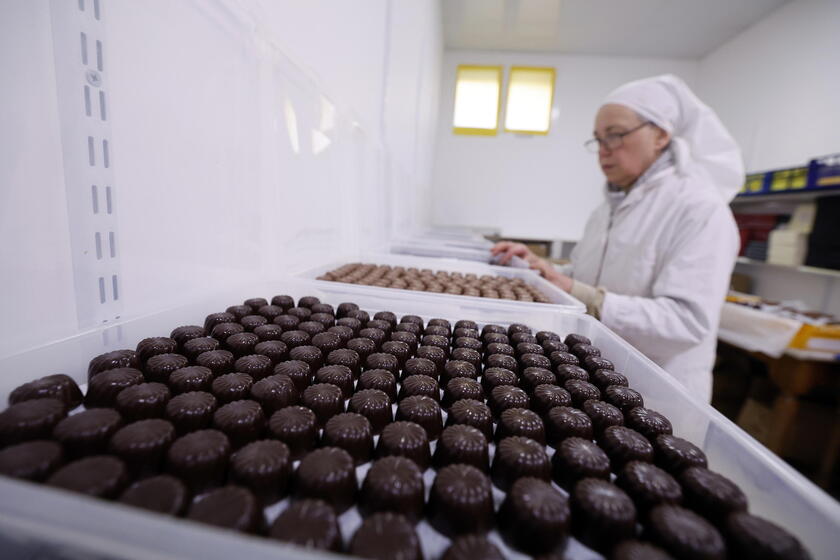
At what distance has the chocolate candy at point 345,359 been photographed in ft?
2.23

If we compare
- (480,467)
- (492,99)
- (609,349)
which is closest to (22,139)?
(480,467)

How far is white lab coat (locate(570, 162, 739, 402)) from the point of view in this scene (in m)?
1.27

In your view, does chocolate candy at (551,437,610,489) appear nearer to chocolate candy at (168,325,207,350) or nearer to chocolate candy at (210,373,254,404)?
chocolate candy at (210,373,254,404)

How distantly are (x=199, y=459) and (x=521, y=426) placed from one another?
0.40 m

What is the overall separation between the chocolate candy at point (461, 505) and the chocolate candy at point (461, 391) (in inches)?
7.9

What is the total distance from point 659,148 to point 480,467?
176 centimetres

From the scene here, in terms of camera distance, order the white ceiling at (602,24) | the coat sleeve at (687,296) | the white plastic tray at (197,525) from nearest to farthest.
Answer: the white plastic tray at (197,525)
the coat sleeve at (687,296)
the white ceiling at (602,24)

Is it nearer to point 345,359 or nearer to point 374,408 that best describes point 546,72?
point 345,359

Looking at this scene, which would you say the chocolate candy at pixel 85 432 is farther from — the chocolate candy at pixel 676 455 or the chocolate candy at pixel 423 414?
the chocolate candy at pixel 676 455

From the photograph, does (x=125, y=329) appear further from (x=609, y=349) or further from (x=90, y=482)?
(x=609, y=349)

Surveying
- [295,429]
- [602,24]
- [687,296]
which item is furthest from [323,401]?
[602,24]

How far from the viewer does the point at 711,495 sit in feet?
1.38

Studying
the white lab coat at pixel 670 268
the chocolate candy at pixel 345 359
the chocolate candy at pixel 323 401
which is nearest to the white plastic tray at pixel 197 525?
the chocolate candy at pixel 323 401

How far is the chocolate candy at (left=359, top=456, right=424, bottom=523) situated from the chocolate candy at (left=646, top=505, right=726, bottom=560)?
0.24m
